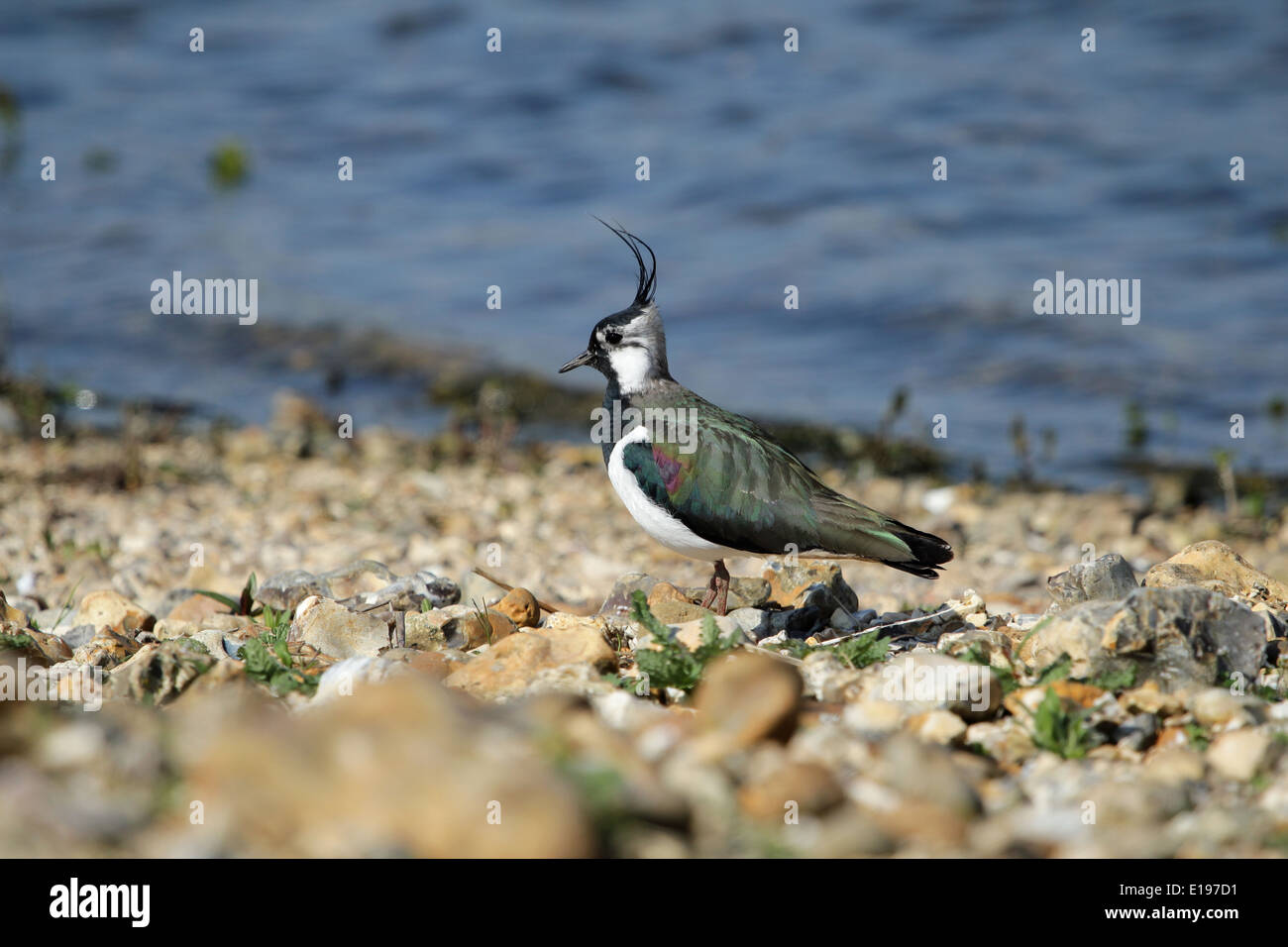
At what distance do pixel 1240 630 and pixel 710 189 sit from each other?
1113cm

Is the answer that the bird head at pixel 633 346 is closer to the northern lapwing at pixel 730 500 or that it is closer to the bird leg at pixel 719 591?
the northern lapwing at pixel 730 500

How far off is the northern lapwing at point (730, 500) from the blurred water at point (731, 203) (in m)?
5.11

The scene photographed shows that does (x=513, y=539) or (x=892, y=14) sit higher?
(x=892, y=14)

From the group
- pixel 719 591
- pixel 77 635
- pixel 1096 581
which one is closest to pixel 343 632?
pixel 77 635

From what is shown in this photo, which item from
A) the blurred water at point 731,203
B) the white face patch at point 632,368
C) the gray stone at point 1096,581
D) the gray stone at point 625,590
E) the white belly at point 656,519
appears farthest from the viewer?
the blurred water at point 731,203

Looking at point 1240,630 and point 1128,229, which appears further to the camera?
point 1128,229

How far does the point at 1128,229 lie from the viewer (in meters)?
13.3

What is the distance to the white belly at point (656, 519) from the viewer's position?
5.39 meters

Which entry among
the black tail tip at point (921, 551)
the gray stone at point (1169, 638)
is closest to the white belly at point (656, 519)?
the black tail tip at point (921, 551)

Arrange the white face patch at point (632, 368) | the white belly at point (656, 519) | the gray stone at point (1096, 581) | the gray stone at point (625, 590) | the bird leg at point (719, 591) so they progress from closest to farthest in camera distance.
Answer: the gray stone at point (1096, 581) < the white belly at point (656, 519) < the bird leg at point (719, 591) < the gray stone at point (625, 590) < the white face patch at point (632, 368)

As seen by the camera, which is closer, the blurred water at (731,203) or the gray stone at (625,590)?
the gray stone at (625,590)

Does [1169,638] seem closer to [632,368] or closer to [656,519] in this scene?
[656,519]
